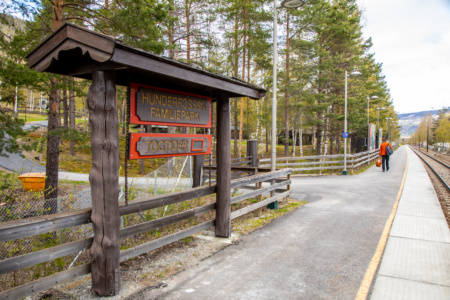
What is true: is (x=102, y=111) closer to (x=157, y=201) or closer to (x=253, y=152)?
(x=157, y=201)

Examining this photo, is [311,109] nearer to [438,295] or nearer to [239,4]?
[239,4]

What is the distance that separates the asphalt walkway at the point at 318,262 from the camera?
12.6ft

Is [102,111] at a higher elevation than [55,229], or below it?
higher

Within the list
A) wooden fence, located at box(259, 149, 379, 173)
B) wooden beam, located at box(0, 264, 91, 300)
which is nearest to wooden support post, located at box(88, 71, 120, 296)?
wooden beam, located at box(0, 264, 91, 300)

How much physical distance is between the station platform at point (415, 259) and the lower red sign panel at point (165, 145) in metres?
3.26

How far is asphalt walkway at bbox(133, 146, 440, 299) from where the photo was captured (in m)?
3.84

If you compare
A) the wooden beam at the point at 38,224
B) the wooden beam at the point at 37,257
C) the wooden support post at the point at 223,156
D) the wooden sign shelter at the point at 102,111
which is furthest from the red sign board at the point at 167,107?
the wooden beam at the point at 37,257

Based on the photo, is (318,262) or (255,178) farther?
(255,178)

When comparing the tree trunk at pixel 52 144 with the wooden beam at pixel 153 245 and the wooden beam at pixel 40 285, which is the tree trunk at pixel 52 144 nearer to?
the wooden beam at pixel 153 245

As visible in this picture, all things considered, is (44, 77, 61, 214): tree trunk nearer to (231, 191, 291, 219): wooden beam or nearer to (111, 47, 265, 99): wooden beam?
(231, 191, 291, 219): wooden beam

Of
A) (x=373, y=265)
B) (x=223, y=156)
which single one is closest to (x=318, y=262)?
(x=373, y=265)

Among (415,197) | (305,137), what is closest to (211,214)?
(415,197)

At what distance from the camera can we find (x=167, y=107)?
4.58 m

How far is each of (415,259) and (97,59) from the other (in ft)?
18.0
